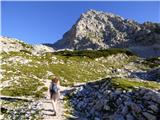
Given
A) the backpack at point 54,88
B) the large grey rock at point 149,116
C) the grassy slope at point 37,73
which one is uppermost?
the grassy slope at point 37,73

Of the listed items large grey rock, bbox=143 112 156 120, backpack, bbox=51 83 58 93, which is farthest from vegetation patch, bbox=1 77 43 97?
large grey rock, bbox=143 112 156 120

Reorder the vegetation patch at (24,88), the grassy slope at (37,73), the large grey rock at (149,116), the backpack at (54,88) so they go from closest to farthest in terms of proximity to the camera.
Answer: the large grey rock at (149,116) < the backpack at (54,88) < the vegetation patch at (24,88) < the grassy slope at (37,73)

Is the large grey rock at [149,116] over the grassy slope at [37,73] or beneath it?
beneath

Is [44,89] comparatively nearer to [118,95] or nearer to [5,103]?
[5,103]

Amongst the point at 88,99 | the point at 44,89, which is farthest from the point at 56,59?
the point at 88,99

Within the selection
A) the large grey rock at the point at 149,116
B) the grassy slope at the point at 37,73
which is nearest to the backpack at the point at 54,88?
the large grey rock at the point at 149,116

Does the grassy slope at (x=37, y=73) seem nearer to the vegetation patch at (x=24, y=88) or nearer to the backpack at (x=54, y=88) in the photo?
the vegetation patch at (x=24, y=88)

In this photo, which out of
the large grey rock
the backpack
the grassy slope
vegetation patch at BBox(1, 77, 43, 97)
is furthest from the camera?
the grassy slope

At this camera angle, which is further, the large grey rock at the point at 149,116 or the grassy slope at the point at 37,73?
the grassy slope at the point at 37,73

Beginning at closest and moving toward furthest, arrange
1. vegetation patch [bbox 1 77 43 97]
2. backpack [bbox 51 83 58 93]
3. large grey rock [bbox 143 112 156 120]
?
large grey rock [bbox 143 112 156 120], backpack [bbox 51 83 58 93], vegetation patch [bbox 1 77 43 97]

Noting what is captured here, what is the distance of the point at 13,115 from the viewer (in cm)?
2522

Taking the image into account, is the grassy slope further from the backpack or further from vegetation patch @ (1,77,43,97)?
the backpack

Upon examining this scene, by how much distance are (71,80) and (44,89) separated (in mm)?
11626

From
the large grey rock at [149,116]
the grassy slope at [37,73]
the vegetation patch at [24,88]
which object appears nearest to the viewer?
the large grey rock at [149,116]
